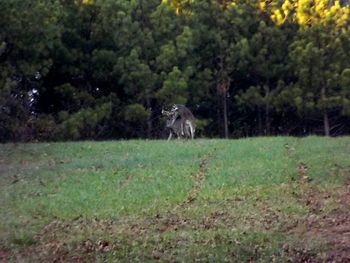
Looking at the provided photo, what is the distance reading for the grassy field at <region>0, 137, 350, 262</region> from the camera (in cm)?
1032

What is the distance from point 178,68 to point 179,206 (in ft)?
64.6

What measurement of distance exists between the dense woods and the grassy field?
425 inches

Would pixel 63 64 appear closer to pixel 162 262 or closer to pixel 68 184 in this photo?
pixel 68 184

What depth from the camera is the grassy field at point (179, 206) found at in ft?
33.9

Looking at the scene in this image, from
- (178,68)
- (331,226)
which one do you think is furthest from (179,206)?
(178,68)

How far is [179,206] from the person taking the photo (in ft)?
42.0

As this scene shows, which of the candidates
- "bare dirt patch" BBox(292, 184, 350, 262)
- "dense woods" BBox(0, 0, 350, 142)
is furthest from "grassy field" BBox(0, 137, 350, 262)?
"dense woods" BBox(0, 0, 350, 142)

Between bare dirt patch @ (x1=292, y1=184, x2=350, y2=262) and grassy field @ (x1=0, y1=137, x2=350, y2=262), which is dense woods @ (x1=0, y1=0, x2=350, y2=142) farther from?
bare dirt patch @ (x1=292, y1=184, x2=350, y2=262)

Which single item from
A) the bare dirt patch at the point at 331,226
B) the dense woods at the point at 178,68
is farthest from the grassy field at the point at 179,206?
the dense woods at the point at 178,68

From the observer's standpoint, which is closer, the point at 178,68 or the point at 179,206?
the point at 179,206

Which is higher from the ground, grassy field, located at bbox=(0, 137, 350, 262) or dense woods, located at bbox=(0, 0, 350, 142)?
dense woods, located at bbox=(0, 0, 350, 142)

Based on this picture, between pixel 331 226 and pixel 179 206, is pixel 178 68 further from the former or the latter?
pixel 331 226

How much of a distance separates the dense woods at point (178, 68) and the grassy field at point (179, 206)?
10802mm

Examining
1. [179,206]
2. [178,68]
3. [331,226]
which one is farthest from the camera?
[178,68]
